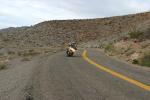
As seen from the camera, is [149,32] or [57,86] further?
[149,32]

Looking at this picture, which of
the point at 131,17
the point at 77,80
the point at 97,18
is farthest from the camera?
the point at 97,18

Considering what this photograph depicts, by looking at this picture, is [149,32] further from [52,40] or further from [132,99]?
[52,40]

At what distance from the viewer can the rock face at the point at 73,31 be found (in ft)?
271

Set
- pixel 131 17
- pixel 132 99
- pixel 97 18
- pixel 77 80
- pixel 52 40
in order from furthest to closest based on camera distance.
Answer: pixel 97 18, pixel 131 17, pixel 52 40, pixel 77 80, pixel 132 99

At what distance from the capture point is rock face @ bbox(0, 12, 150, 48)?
82.6 m

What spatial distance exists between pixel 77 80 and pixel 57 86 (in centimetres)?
152

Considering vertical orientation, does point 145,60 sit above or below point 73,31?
above

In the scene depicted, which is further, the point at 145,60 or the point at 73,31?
the point at 73,31

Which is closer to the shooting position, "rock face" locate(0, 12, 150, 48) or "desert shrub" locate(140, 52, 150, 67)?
"desert shrub" locate(140, 52, 150, 67)

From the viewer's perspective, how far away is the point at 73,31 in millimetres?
90812

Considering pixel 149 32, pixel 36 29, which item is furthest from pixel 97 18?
pixel 149 32

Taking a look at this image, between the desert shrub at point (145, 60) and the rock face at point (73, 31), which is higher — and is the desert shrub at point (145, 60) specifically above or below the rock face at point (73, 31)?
above

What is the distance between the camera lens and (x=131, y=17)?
90875 millimetres

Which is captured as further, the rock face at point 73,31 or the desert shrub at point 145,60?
the rock face at point 73,31
